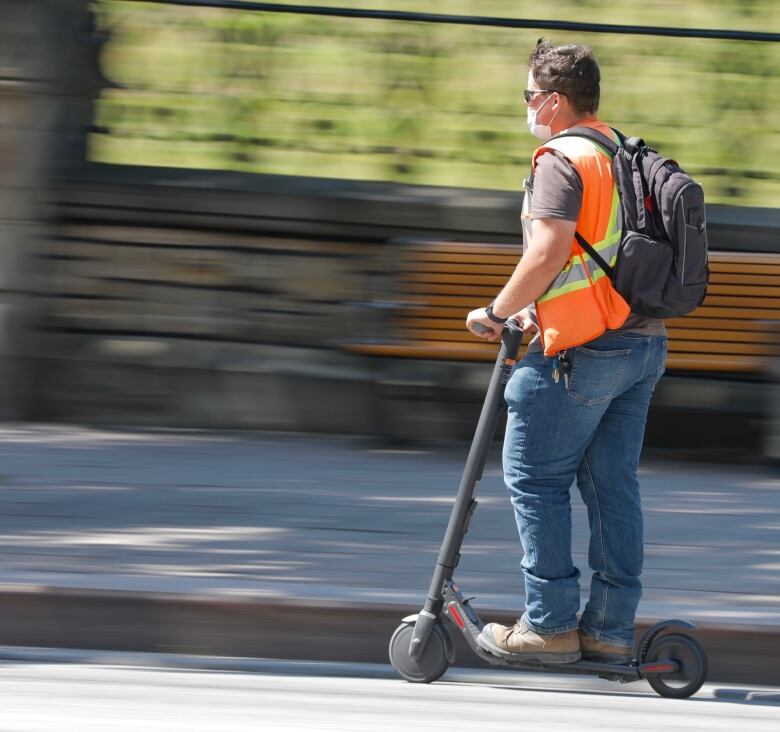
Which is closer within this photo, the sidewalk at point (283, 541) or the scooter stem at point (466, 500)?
the scooter stem at point (466, 500)

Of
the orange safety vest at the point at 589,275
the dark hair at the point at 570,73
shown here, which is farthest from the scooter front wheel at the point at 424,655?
the dark hair at the point at 570,73

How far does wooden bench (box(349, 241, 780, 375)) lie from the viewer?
22.8 ft

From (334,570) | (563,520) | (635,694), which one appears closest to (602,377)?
(563,520)

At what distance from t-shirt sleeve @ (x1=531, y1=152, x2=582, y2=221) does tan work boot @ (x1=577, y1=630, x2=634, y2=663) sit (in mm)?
1199

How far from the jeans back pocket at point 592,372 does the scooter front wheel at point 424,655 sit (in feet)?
2.62

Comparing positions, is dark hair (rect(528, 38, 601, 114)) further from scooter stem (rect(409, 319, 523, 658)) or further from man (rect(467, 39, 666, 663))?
scooter stem (rect(409, 319, 523, 658))

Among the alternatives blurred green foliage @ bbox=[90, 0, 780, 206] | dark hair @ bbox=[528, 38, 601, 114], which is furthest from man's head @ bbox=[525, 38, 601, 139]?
blurred green foliage @ bbox=[90, 0, 780, 206]

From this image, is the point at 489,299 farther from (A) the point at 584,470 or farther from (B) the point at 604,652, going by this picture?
(B) the point at 604,652

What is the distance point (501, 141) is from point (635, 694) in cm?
441

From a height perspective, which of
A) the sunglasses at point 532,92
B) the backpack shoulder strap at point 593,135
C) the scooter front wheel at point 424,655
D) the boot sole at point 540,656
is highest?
the sunglasses at point 532,92

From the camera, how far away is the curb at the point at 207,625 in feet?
14.5

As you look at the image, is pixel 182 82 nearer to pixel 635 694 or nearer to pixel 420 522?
pixel 420 522

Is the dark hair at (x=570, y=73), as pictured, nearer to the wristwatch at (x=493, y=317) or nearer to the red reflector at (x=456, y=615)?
the wristwatch at (x=493, y=317)

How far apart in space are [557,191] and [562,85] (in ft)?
1.06
